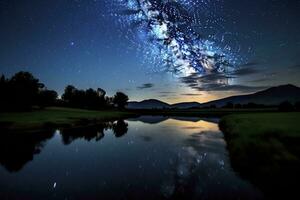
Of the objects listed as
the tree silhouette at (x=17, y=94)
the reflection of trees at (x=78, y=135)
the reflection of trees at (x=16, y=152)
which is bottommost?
the reflection of trees at (x=16, y=152)

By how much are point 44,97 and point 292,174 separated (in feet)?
351

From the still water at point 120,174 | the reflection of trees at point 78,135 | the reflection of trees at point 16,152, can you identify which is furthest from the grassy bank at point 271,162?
the reflection of trees at point 78,135

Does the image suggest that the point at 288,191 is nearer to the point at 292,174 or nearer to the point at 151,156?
the point at 292,174

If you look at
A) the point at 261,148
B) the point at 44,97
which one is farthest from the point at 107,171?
the point at 44,97

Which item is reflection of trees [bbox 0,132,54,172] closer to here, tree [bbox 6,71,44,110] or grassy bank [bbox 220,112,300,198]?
grassy bank [bbox 220,112,300,198]

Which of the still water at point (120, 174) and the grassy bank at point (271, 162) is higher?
the grassy bank at point (271, 162)

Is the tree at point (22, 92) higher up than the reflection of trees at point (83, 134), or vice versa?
the tree at point (22, 92)

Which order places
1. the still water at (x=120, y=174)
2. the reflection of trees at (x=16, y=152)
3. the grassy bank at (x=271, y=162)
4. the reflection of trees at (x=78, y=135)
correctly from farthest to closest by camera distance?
the reflection of trees at (x=78, y=135), the reflection of trees at (x=16, y=152), the still water at (x=120, y=174), the grassy bank at (x=271, y=162)

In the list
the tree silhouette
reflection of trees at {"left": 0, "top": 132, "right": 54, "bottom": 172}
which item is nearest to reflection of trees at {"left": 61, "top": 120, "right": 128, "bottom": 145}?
reflection of trees at {"left": 0, "top": 132, "right": 54, "bottom": 172}

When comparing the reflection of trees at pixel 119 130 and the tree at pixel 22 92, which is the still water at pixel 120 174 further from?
the tree at pixel 22 92

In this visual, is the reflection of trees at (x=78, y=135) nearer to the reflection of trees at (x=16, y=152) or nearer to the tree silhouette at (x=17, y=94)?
the reflection of trees at (x=16, y=152)

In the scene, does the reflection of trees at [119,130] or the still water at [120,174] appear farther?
the reflection of trees at [119,130]

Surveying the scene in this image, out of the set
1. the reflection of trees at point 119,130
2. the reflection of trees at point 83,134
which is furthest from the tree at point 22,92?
the reflection of trees at point 83,134

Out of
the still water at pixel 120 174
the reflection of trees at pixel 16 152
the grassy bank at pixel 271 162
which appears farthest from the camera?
the reflection of trees at pixel 16 152
